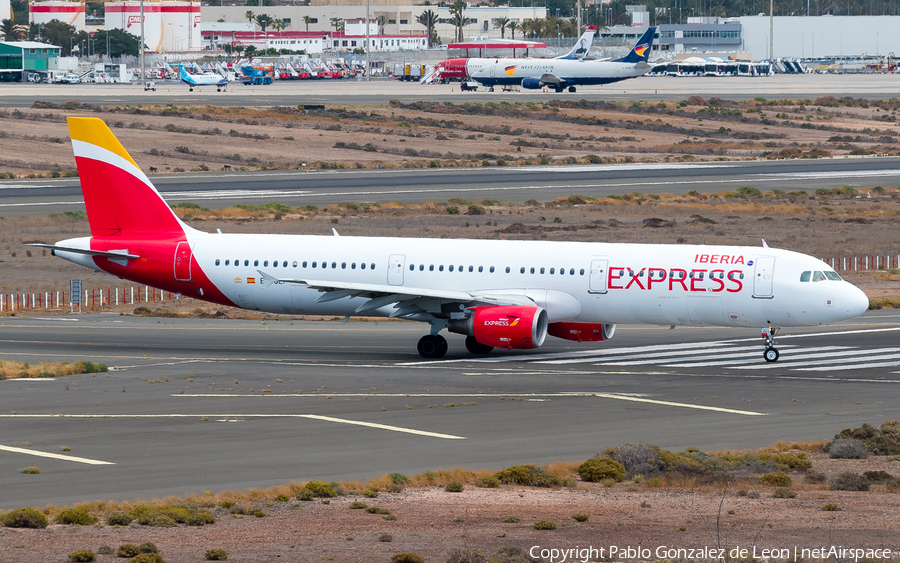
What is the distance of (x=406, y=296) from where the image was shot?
4531 cm

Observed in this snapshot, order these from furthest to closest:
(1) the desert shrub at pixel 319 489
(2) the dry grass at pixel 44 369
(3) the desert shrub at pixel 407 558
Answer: (2) the dry grass at pixel 44 369 → (1) the desert shrub at pixel 319 489 → (3) the desert shrub at pixel 407 558

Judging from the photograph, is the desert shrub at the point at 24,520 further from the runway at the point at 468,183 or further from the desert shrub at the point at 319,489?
the runway at the point at 468,183

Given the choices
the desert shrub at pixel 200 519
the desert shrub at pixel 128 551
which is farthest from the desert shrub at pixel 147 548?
the desert shrub at pixel 200 519

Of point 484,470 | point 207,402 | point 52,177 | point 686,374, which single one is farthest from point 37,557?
point 52,177

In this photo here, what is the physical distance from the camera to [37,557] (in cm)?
1912

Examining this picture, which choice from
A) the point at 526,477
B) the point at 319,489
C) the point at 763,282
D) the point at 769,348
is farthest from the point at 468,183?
the point at 319,489

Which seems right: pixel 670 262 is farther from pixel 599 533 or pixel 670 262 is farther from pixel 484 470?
pixel 599 533

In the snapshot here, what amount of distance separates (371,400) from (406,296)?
8.72m

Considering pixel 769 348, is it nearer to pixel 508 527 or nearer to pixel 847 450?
pixel 847 450

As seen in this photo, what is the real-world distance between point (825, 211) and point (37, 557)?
79.4 meters

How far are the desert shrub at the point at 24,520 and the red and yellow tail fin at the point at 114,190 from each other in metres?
29.3

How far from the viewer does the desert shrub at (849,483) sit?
84.5ft

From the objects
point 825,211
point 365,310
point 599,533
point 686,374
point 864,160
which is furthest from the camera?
point 864,160

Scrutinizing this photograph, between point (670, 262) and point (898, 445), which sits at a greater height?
point (670, 262)
